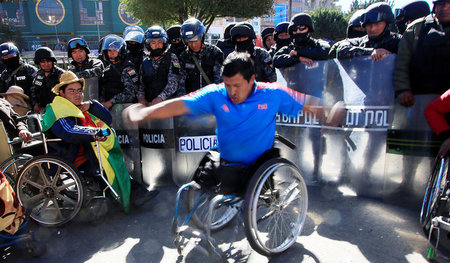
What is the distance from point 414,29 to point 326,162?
1.90m

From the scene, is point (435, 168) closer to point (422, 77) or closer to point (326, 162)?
point (422, 77)

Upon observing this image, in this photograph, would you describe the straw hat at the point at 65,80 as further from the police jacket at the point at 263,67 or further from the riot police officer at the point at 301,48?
the riot police officer at the point at 301,48

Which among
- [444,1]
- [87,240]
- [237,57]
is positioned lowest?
[87,240]

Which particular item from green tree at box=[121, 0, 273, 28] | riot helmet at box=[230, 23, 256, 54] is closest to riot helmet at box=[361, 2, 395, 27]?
riot helmet at box=[230, 23, 256, 54]

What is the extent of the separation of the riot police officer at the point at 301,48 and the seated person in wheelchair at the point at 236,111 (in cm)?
178

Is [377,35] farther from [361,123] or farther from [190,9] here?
[190,9]

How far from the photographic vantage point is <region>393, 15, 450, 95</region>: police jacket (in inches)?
128

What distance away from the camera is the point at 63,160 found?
3.29 metres

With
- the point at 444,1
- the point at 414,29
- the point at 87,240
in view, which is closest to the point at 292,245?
the point at 87,240

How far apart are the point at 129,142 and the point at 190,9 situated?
21001 millimetres

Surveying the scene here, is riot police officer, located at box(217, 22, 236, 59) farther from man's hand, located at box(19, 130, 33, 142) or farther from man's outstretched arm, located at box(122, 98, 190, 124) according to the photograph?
man's hand, located at box(19, 130, 33, 142)

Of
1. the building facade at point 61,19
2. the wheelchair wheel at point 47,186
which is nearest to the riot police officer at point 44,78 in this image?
the wheelchair wheel at point 47,186

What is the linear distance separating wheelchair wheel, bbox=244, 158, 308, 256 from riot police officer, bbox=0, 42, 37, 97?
4.92 meters

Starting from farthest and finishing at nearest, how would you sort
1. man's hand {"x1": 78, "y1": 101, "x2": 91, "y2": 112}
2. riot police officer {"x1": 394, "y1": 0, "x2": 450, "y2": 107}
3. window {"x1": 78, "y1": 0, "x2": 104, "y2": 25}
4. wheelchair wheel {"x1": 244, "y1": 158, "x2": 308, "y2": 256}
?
window {"x1": 78, "y1": 0, "x2": 104, "y2": 25} → man's hand {"x1": 78, "y1": 101, "x2": 91, "y2": 112} → riot police officer {"x1": 394, "y1": 0, "x2": 450, "y2": 107} → wheelchair wheel {"x1": 244, "y1": 158, "x2": 308, "y2": 256}
